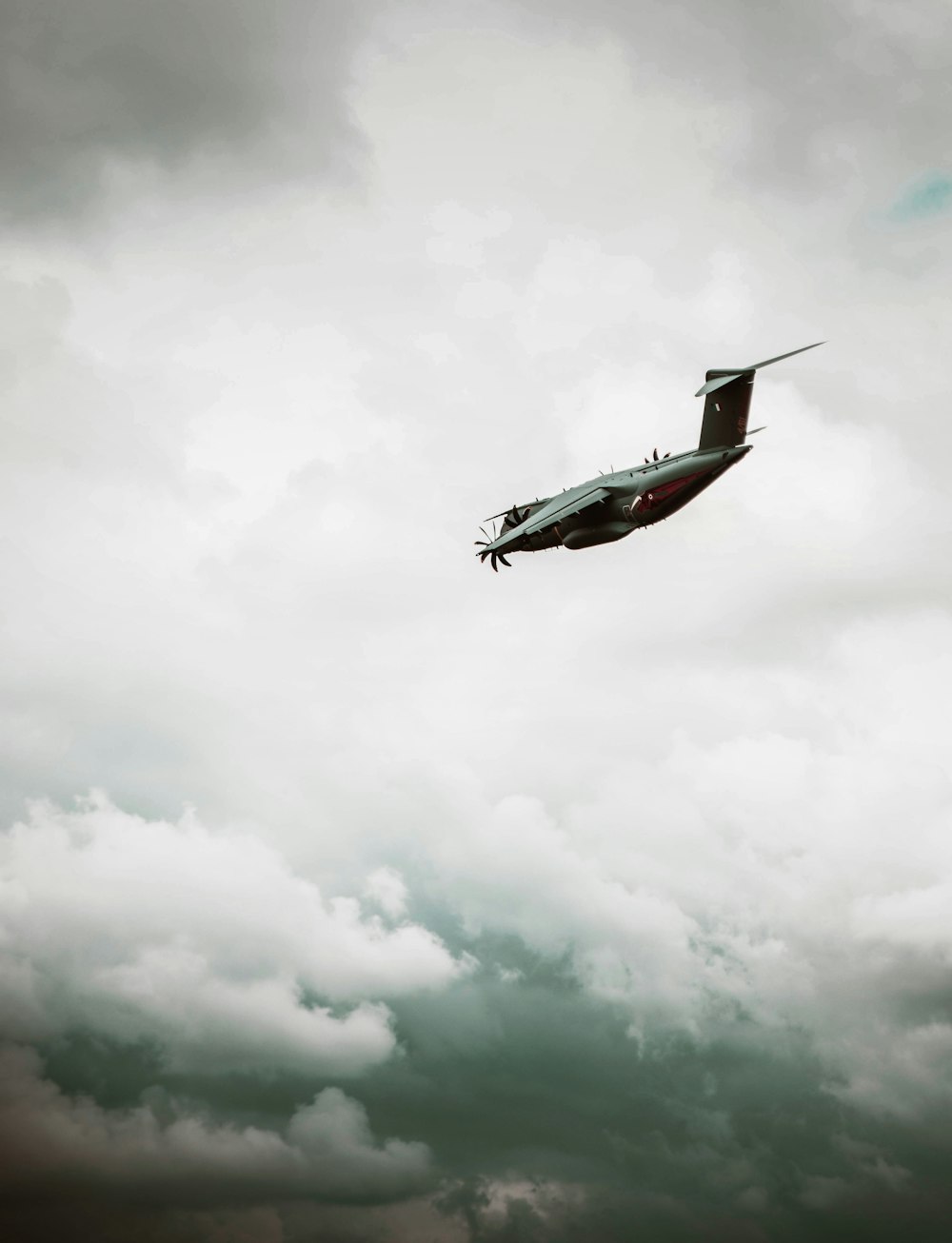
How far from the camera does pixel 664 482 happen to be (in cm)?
6519

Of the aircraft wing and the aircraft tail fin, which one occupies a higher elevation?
the aircraft tail fin

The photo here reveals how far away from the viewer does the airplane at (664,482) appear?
64875mm

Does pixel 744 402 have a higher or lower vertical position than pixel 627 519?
higher

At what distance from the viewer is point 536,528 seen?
68062 mm

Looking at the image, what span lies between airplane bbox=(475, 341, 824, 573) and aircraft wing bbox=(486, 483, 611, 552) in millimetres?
54

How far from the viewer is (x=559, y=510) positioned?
68562mm

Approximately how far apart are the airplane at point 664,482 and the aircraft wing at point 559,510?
5cm

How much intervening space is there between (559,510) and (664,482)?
6.64 m

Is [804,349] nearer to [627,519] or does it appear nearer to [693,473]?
[693,473]

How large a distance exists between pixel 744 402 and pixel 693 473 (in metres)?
5.24

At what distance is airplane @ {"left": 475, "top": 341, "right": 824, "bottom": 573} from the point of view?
64.9 m

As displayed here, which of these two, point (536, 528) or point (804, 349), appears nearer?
point (804, 349)

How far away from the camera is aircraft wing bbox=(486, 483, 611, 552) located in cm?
6700

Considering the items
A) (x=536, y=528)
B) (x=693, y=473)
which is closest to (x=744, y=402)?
(x=693, y=473)
